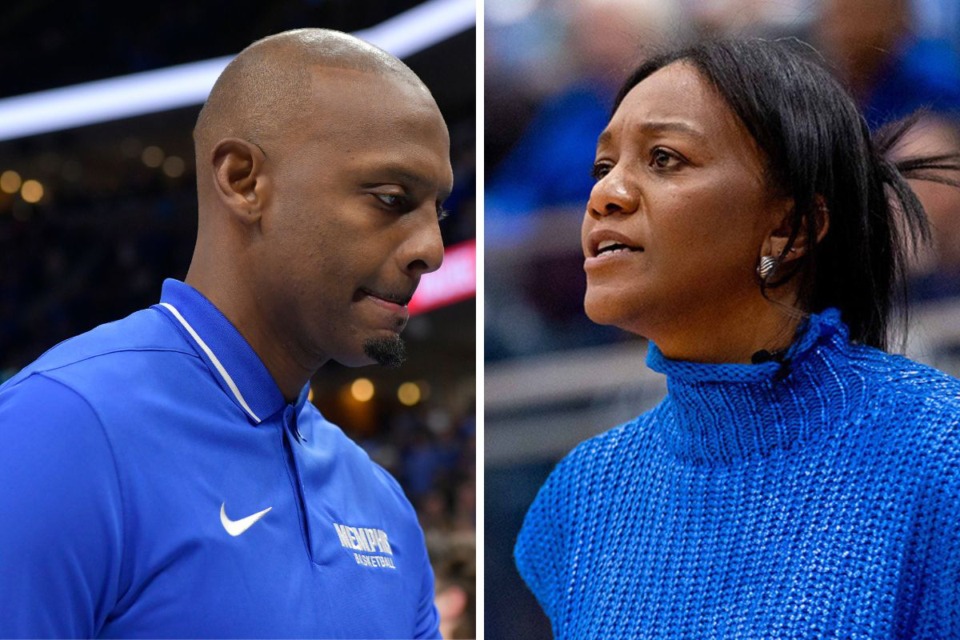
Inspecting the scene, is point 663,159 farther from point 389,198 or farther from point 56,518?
point 56,518

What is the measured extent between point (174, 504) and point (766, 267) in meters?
0.75

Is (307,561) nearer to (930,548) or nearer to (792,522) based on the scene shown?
(792,522)

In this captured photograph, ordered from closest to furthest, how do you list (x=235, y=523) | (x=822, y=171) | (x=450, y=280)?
(x=235, y=523)
(x=822, y=171)
(x=450, y=280)

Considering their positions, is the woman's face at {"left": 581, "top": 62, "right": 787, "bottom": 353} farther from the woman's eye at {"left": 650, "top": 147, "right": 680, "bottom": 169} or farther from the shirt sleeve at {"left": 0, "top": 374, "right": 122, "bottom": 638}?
the shirt sleeve at {"left": 0, "top": 374, "right": 122, "bottom": 638}

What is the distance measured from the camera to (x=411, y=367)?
13453mm

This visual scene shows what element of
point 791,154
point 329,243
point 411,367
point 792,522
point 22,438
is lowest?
point 411,367

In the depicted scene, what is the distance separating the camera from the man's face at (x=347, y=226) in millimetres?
1385

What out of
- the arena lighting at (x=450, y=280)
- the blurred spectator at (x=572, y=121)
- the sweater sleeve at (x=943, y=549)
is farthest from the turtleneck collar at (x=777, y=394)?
the arena lighting at (x=450, y=280)

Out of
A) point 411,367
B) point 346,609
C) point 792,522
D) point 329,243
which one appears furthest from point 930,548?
point 411,367

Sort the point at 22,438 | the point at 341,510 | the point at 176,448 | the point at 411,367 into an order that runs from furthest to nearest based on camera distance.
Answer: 1. the point at 411,367
2. the point at 341,510
3. the point at 176,448
4. the point at 22,438

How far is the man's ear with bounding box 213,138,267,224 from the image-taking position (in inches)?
55.7

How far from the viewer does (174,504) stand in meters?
1.20

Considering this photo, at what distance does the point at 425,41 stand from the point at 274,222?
539 cm

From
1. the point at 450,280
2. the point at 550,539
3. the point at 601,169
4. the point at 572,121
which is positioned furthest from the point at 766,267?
the point at 450,280
